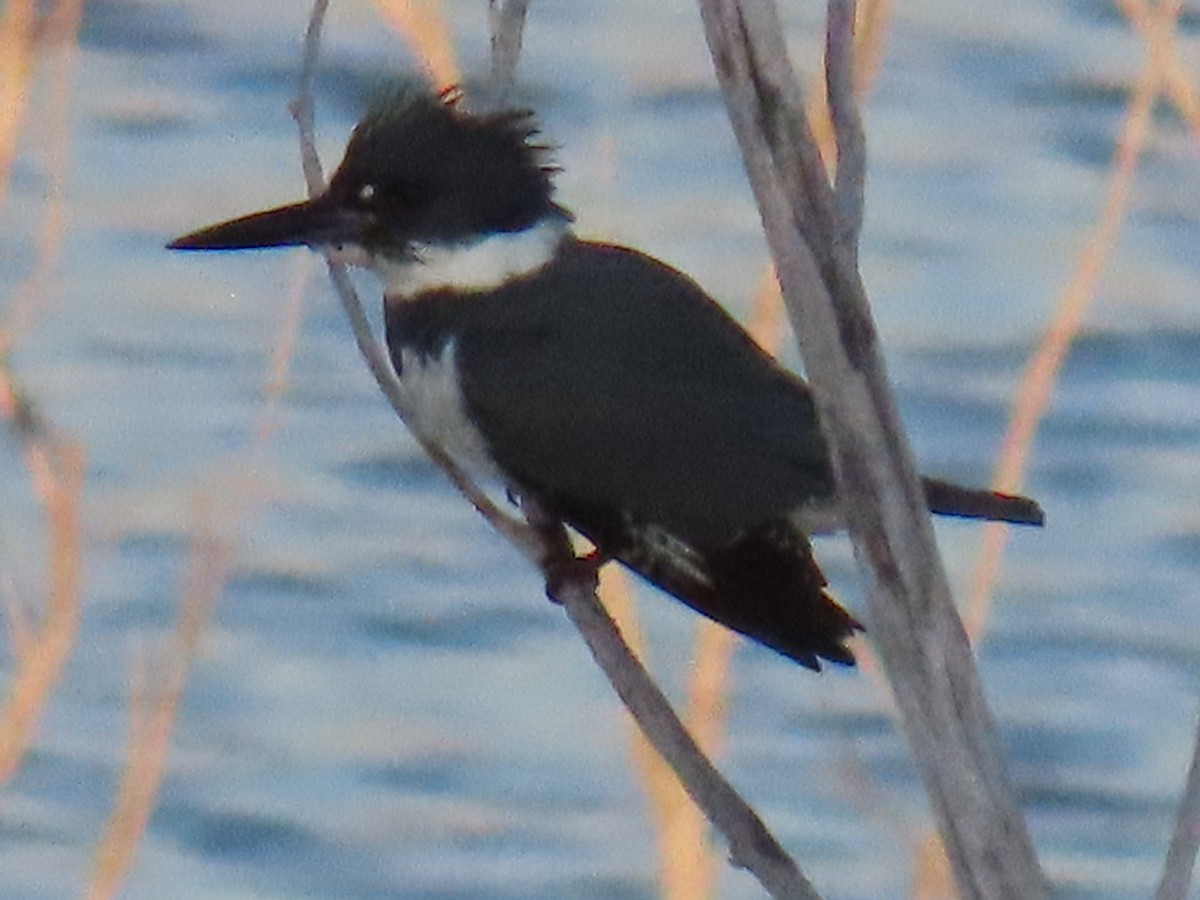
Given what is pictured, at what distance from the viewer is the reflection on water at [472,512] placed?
2.19 meters

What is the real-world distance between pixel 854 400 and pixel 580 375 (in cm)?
52

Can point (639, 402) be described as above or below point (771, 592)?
above

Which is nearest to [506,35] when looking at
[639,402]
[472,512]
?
[639,402]

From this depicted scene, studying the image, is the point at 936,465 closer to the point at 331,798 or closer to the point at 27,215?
the point at 331,798

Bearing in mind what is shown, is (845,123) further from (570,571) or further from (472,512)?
(472,512)

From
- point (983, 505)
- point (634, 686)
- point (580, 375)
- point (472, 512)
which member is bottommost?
point (634, 686)

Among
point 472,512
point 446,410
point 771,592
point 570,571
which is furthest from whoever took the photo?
point 472,512

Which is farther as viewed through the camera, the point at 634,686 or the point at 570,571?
the point at 570,571

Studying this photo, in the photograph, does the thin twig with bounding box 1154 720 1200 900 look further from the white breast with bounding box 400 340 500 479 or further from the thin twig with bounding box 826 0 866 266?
the white breast with bounding box 400 340 500 479

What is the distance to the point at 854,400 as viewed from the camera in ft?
2.85

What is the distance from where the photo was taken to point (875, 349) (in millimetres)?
869

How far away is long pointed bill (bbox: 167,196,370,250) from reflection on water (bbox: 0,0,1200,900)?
45cm

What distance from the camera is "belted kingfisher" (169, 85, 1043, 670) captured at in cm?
125

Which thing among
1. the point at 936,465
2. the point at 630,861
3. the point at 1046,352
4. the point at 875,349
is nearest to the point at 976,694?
the point at 875,349
